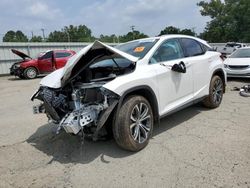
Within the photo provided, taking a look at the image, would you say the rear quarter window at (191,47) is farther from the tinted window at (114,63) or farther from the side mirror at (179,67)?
the tinted window at (114,63)

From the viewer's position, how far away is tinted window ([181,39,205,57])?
5.53m

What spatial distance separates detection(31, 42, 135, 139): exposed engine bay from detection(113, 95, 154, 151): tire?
0.23 metres

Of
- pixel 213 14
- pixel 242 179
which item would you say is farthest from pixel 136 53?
pixel 213 14

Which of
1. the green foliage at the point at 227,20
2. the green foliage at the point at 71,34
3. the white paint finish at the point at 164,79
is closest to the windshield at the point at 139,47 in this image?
the white paint finish at the point at 164,79

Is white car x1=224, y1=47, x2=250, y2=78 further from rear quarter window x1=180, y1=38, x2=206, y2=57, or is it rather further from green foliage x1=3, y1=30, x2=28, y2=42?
green foliage x1=3, y1=30, x2=28, y2=42

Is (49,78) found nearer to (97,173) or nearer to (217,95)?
(97,173)

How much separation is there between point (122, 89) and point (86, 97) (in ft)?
1.88

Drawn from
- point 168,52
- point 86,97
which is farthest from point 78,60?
point 168,52

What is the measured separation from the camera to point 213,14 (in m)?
52.2

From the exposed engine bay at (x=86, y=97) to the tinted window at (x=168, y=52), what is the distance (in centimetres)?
57

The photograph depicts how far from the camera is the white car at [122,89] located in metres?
3.88

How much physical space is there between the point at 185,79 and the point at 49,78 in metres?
2.49

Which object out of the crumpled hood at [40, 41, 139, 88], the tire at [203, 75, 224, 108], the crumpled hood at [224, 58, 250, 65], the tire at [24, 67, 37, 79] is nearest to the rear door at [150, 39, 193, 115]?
the crumpled hood at [40, 41, 139, 88]

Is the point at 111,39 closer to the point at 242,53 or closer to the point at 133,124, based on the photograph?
the point at 242,53
